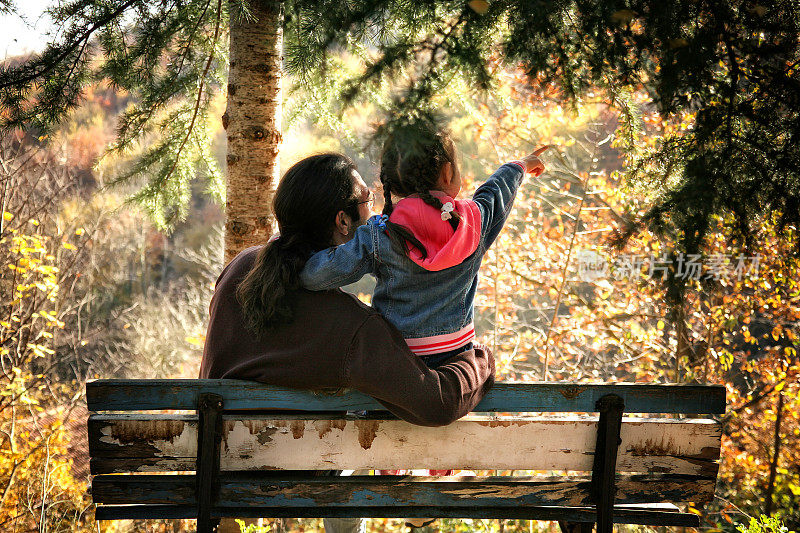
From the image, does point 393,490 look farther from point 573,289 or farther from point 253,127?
point 573,289

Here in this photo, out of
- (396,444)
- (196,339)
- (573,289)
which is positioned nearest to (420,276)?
(396,444)

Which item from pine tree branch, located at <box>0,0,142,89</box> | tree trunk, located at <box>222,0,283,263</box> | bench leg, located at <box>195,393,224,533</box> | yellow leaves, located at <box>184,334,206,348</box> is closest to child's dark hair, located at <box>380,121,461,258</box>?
bench leg, located at <box>195,393,224,533</box>

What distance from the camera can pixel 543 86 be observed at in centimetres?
198

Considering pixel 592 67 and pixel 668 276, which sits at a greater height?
pixel 592 67

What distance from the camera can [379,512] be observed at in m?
2.07

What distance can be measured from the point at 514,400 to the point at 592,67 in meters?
1.02

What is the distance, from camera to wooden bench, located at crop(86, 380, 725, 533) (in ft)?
6.47

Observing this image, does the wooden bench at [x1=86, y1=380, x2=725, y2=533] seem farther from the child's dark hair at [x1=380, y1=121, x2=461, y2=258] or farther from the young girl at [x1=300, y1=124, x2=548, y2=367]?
the child's dark hair at [x1=380, y1=121, x2=461, y2=258]

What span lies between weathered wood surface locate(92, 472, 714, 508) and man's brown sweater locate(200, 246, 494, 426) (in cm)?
27

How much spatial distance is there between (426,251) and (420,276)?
12 cm

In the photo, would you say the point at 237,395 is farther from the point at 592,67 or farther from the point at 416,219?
the point at 592,67

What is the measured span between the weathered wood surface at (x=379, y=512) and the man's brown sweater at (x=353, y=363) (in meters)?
0.35

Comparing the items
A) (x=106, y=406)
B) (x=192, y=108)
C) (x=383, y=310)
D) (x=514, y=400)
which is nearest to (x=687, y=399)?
(x=514, y=400)

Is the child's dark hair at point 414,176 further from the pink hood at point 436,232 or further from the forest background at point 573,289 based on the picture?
the forest background at point 573,289
